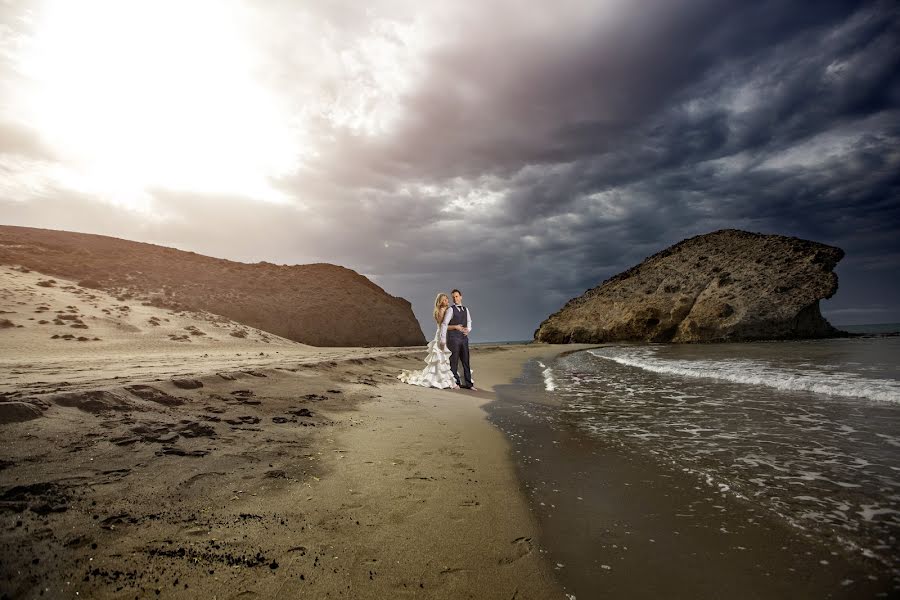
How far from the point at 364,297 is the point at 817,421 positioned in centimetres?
3930

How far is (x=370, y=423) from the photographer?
18.1 feet

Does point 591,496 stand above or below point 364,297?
below

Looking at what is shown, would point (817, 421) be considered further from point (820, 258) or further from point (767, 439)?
point (820, 258)

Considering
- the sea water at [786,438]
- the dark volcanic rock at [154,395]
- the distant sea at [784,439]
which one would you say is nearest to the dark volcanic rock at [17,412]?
the dark volcanic rock at [154,395]

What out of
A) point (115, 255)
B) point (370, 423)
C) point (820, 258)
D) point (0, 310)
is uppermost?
point (820, 258)

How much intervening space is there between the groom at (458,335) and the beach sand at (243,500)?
484 centimetres

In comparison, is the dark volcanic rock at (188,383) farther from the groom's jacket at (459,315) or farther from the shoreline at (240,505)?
the groom's jacket at (459,315)

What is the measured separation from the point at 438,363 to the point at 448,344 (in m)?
0.65

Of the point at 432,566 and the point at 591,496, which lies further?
the point at 591,496

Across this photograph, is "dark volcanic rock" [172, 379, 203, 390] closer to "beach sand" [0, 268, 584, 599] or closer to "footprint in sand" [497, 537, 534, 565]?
"beach sand" [0, 268, 584, 599]

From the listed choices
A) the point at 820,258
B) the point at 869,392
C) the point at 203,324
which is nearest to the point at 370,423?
the point at 869,392

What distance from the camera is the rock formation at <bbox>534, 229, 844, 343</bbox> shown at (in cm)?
3619

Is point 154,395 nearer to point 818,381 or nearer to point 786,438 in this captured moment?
point 786,438

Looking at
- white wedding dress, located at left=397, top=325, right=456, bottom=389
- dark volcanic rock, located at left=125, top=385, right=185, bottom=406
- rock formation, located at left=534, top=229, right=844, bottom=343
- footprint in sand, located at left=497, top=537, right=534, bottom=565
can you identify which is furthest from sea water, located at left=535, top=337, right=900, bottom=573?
rock formation, located at left=534, top=229, right=844, bottom=343
